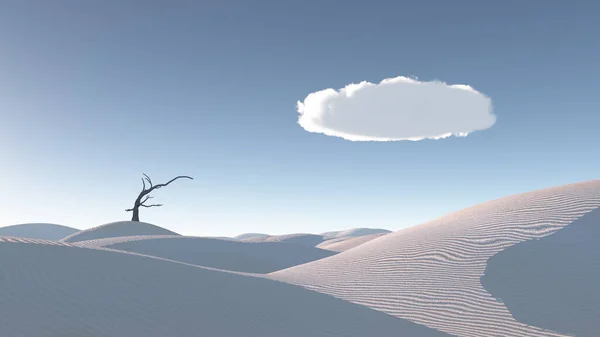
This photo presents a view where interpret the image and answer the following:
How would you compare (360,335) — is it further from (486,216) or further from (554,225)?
(486,216)

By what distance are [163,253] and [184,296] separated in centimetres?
1275

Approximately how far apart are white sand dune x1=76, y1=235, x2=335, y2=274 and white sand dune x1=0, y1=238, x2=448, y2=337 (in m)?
9.80

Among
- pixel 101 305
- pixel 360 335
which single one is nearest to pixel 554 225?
pixel 360 335

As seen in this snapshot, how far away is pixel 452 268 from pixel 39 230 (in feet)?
234

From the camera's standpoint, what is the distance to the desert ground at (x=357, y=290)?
5.44 metres

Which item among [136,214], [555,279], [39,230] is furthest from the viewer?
[39,230]

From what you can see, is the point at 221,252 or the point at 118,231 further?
the point at 118,231

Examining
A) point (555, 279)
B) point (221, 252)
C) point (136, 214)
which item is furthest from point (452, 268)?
point (136, 214)

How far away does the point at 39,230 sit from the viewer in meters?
62.8

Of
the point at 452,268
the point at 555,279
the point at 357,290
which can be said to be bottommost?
the point at 357,290

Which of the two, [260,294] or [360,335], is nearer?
[360,335]

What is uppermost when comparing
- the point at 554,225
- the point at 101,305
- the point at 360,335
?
the point at 554,225

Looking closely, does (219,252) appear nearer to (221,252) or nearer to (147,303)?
(221,252)

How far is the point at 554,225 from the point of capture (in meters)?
9.33
